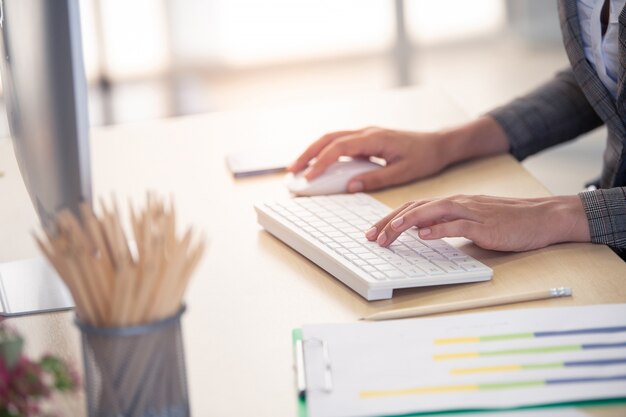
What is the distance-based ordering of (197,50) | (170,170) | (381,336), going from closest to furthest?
1. (381,336)
2. (170,170)
3. (197,50)

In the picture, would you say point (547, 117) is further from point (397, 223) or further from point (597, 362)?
point (597, 362)

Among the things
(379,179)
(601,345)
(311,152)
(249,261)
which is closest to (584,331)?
(601,345)

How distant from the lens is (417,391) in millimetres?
816

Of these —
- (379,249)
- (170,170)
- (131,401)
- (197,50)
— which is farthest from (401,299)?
(197,50)

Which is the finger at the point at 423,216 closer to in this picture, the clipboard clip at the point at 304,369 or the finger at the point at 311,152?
the clipboard clip at the point at 304,369

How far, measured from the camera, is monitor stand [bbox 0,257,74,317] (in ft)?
3.45

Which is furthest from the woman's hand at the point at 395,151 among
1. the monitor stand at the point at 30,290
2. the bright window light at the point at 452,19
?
the bright window light at the point at 452,19

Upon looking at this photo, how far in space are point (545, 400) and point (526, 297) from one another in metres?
0.20

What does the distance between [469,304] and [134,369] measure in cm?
37

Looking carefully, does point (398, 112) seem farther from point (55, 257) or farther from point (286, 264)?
point (55, 257)

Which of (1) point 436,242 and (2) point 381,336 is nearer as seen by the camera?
(2) point 381,336

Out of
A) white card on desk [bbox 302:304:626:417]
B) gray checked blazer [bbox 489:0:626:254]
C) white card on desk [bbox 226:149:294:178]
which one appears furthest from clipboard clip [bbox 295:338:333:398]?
white card on desk [bbox 226:149:294:178]

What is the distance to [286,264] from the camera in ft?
3.70

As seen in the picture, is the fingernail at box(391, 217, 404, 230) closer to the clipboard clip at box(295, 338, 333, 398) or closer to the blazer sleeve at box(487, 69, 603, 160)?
the clipboard clip at box(295, 338, 333, 398)
